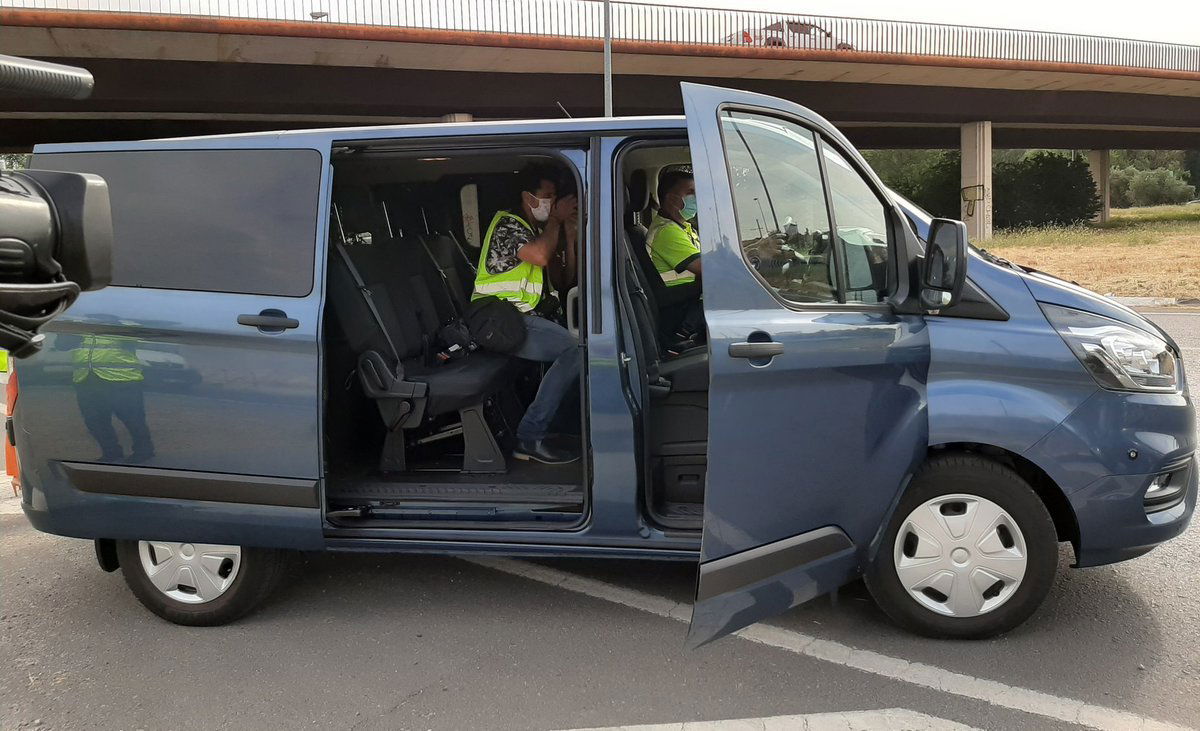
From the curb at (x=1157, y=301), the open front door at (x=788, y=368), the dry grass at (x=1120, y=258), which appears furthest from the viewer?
the dry grass at (x=1120, y=258)

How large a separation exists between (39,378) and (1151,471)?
160 inches

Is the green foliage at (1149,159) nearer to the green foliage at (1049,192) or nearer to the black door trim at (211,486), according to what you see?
the green foliage at (1049,192)

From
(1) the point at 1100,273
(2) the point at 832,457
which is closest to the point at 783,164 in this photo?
(2) the point at 832,457

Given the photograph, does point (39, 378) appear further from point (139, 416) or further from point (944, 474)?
point (944, 474)

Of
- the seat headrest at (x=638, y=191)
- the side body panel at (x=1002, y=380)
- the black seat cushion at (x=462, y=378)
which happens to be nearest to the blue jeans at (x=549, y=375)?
the black seat cushion at (x=462, y=378)

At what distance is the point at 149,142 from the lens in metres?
3.83

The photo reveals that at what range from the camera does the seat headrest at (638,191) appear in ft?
17.3

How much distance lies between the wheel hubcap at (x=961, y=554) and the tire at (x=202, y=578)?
2.44 m

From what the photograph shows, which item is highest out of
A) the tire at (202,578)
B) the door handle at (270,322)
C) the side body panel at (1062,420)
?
the door handle at (270,322)

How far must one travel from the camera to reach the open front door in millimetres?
3127

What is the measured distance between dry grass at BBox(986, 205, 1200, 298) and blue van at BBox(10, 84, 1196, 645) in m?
13.2

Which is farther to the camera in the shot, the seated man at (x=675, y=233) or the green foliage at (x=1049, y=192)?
the green foliage at (x=1049, y=192)

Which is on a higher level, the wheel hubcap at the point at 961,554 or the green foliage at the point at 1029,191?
the green foliage at the point at 1029,191

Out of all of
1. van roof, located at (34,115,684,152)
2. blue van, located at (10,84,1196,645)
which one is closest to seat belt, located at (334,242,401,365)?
blue van, located at (10,84,1196,645)
